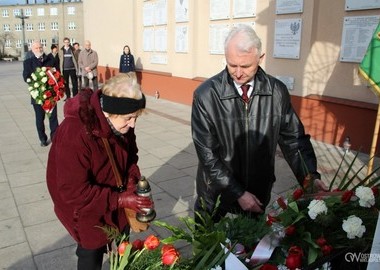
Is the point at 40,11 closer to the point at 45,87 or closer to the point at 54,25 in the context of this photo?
the point at 54,25

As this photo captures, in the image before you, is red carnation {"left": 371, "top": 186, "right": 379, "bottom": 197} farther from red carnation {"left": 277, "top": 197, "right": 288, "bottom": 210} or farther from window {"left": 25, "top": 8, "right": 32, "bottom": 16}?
window {"left": 25, "top": 8, "right": 32, "bottom": 16}

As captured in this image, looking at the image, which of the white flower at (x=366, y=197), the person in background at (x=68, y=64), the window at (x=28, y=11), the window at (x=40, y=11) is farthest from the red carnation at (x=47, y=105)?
the window at (x=28, y=11)

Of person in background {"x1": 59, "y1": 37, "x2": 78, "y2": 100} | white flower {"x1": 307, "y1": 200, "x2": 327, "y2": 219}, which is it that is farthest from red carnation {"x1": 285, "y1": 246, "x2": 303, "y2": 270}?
person in background {"x1": 59, "y1": 37, "x2": 78, "y2": 100}

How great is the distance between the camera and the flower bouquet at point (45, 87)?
6.66 metres

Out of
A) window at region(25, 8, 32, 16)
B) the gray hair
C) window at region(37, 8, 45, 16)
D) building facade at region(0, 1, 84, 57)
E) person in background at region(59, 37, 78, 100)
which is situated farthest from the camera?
window at region(25, 8, 32, 16)

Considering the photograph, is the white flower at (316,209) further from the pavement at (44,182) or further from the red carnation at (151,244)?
the pavement at (44,182)

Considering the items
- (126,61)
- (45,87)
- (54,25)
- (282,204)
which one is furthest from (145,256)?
(54,25)

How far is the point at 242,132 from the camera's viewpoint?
94.2 inches

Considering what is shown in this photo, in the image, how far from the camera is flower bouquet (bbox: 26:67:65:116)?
666cm

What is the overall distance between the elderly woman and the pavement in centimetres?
25

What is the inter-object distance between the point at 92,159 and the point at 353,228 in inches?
52.7

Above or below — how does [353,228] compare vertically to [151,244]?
→ above

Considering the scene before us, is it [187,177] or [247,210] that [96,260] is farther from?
[187,177]

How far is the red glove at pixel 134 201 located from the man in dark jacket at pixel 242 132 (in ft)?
1.78
